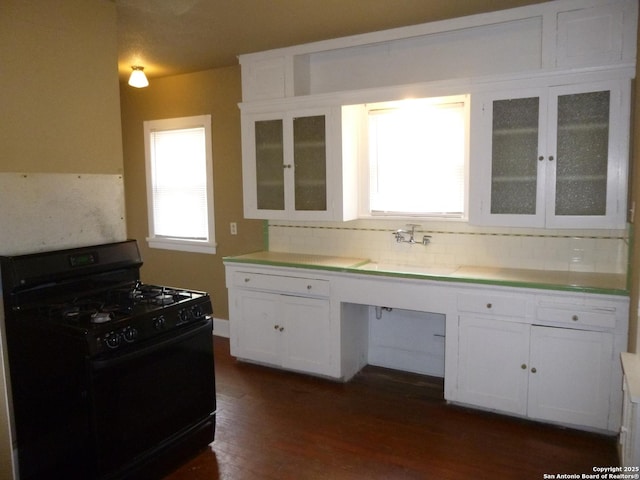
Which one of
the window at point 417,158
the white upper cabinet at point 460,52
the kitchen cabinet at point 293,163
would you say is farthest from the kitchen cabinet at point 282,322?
the white upper cabinet at point 460,52

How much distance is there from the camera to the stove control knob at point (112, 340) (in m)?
2.07

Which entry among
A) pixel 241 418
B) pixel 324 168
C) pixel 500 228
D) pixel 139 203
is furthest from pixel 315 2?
pixel 139 203

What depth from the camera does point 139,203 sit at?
5.14 meters

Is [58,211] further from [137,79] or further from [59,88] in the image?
[137,79]

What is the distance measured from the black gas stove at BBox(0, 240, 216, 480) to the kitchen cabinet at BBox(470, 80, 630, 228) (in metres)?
1.94

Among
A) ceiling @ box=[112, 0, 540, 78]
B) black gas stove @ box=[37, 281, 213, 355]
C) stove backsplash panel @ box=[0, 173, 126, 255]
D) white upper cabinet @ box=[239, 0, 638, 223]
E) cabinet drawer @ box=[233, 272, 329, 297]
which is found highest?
ceiling @ box=[112, 0, 540, 78]

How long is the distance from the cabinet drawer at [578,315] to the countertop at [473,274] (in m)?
0.11

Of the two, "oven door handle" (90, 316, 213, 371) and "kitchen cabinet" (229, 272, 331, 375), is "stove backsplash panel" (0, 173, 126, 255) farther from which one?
"kitchen cabinet" (229, 272, 331, 375)

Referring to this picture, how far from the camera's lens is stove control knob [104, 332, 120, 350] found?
6.81ft

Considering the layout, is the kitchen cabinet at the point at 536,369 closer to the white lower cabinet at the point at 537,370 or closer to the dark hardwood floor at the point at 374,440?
the white lower cabinet at the point at 537,370

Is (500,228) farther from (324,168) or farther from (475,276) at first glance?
(324,168)

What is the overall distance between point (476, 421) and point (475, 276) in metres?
0.89

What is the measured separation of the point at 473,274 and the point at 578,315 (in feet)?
2.10

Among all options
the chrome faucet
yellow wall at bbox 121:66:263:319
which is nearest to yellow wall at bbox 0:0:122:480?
yellow wall at bbox 121:66:263:319
